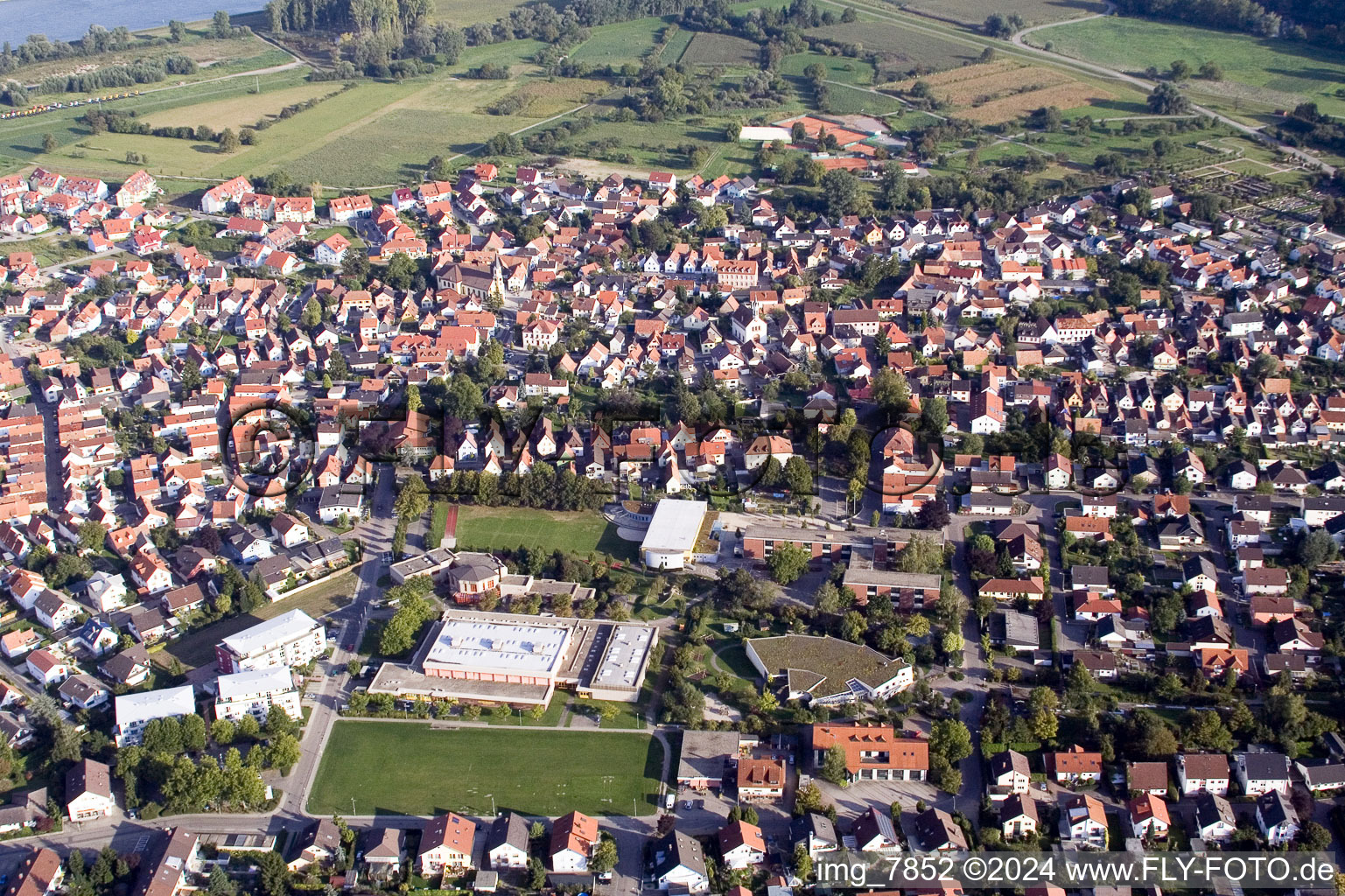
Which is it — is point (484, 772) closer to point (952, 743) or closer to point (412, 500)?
point (952, 743)

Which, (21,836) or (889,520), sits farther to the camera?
(889,520)

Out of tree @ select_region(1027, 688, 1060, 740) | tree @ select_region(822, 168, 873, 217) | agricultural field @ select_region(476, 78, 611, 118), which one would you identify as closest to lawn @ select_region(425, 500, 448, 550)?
tree @ select_region(1027, 688, 1060, 740)

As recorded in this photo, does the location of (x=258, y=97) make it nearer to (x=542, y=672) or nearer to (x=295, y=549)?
(x=295, y=549)

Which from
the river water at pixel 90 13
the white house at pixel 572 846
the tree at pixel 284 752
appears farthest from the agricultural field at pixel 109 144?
the white house at pixel 572 846

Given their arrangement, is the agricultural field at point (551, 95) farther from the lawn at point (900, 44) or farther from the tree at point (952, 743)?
the tree at point (952, 743)

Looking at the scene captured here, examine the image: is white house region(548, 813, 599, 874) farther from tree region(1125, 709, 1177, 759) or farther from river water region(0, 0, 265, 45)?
river water region(0, 0, 265, 45)

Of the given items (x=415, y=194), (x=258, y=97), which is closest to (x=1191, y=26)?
(x=415, y=194)

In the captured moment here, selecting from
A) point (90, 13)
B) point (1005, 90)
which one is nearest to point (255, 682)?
point (1005, 90)

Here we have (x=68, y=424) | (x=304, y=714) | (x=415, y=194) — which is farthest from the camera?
(x=415, y=194)
